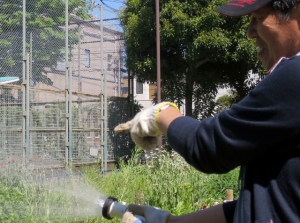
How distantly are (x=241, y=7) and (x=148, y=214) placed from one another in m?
0.85

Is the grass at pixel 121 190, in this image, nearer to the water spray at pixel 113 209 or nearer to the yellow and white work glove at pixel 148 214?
the water spray at pixel 113 209

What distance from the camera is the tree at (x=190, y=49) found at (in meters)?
12.5

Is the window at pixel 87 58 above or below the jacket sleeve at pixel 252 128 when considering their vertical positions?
above

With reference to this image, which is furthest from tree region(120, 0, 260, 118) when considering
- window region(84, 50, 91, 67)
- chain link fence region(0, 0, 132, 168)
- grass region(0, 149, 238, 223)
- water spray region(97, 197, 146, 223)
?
water spray region(97, 197, 146, 223)

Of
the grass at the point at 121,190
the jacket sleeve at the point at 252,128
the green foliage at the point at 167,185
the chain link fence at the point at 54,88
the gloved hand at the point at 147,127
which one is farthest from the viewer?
the chain link fence at the point at 54,88

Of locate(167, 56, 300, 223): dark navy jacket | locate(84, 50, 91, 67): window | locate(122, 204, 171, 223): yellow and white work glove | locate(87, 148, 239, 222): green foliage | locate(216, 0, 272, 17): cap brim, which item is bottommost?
locate(87, 148, 239, 222): green foliage

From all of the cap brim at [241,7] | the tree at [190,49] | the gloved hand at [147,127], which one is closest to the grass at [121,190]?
the gloved hand at [147,127]

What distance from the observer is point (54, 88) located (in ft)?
35.0

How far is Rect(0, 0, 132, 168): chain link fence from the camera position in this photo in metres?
9.15

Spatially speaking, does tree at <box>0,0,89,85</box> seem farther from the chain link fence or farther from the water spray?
the water spray

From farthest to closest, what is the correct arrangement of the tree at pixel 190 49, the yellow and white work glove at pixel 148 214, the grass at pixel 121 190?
the tree at pixel 190 49, the grass at pixel 121 190, the yellow and white work glove at pixel 148 214

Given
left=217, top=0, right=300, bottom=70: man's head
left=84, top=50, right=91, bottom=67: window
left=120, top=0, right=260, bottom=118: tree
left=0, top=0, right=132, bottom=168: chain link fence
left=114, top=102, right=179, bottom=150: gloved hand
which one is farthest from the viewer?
left=120, top=0, right=260, bottom=118: tree

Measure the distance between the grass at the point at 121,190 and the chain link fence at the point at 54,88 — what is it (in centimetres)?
196

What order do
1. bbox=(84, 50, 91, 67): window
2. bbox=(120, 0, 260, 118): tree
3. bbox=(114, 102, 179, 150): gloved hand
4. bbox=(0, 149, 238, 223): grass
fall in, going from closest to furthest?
bbox=(114, 102, 179, 150): gloved hand < bbox=(0, 149, 238, 223): grass < bbox=(84, 50, 91, 67): window < bbox=(120, 0, 260, 118): tree
